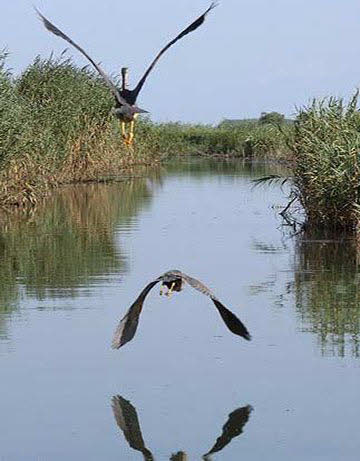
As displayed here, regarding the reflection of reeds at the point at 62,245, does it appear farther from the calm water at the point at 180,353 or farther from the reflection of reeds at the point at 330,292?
the reflection of reeds at the point at 330,292

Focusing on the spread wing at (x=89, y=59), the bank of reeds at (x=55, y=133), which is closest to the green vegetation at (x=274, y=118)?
the bank of reeds at (x=55, y=133)

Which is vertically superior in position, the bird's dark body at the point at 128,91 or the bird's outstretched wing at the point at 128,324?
the bird's dark body at the point at 128,91

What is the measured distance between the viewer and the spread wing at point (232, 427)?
725 centimetres

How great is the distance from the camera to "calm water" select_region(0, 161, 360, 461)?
289 inches

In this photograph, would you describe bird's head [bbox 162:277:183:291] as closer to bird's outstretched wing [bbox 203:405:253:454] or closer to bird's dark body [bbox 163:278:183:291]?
bird's dark body [bbox 163:278:183:291]

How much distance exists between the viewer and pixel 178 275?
8141 millimetres

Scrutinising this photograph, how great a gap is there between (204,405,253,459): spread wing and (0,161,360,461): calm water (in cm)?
1

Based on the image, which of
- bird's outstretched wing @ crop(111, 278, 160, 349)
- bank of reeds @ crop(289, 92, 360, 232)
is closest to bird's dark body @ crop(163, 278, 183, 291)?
bird's outstretched wing @ crop(111, 278, 160, 349)

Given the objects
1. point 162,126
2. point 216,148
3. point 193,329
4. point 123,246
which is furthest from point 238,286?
point 216,148

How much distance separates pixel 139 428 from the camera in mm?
7566

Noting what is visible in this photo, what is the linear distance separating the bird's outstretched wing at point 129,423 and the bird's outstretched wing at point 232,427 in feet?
1.35

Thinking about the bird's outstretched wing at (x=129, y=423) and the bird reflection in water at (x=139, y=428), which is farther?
the bird's outstretched wing at (x=129, y=423)

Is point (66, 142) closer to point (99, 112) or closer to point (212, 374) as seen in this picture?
point (99, 112)

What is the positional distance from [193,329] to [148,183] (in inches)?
965
